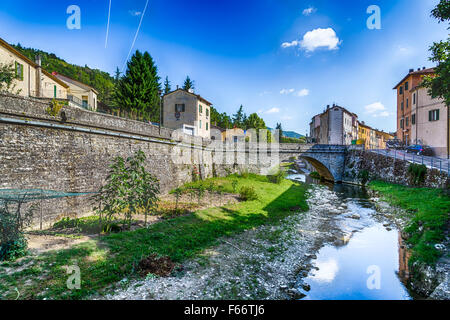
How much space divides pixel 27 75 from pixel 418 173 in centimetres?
4192

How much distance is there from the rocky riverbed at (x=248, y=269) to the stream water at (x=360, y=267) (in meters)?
0.50

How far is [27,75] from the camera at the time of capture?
23.0m

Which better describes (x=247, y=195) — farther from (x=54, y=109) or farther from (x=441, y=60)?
(x=441, y=60)

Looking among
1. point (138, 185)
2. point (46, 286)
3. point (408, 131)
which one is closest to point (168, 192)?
point (138, 185)

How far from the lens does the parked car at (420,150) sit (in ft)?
105

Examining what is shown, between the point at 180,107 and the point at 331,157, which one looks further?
the point at 180,107

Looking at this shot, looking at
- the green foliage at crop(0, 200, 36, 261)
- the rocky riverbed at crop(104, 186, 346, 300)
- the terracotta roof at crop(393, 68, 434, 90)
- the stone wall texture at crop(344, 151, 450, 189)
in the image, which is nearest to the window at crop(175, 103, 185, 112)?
the rocky riverbed at crop(104, 186, 346, 300)

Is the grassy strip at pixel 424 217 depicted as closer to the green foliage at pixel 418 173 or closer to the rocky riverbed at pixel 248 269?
the green foliage at pixel 418 173

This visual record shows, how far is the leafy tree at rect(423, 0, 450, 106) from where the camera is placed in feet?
42.0

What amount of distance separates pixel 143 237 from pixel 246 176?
21.8 m

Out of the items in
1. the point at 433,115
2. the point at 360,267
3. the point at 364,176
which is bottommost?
the point at 360,267

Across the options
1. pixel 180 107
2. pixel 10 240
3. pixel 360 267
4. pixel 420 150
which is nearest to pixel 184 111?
pixel 180 107

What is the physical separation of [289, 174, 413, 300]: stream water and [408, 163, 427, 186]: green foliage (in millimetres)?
10689

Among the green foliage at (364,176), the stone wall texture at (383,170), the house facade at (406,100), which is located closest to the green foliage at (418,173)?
the stone wall texture at (383,170)
